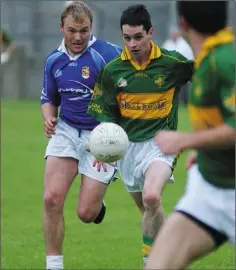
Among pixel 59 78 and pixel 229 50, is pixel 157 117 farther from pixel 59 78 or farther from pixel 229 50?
pixel 229 50

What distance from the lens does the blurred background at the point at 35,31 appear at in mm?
35688

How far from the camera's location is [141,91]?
870 cm

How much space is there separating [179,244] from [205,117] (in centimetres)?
74

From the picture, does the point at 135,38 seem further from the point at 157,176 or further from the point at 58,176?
the point at 58,176

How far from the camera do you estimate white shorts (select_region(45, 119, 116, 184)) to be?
909cm

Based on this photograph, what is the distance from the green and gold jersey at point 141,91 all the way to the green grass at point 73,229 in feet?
5.10

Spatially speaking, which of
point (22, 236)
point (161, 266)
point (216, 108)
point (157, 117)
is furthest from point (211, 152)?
point (22, 236)

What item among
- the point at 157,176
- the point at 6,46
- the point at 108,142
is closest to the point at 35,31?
the point at 6,46

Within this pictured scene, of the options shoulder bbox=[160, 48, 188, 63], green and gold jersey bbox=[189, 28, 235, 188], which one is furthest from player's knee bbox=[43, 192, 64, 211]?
Result: green and gold jersey bbox=[189, 28, 235, 188]

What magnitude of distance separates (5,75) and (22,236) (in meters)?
24.8

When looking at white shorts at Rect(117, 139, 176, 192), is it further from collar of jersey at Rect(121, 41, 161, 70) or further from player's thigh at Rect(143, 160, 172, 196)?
collar of jersey at Rect(121, 41, 161, 70)

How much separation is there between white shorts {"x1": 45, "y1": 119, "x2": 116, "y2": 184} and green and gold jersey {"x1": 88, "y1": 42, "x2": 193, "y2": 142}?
456 mm

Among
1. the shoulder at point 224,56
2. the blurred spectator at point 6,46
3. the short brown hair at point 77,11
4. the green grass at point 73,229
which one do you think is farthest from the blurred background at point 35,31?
the shoulder at point 224,56

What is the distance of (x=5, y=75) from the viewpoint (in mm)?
35812
